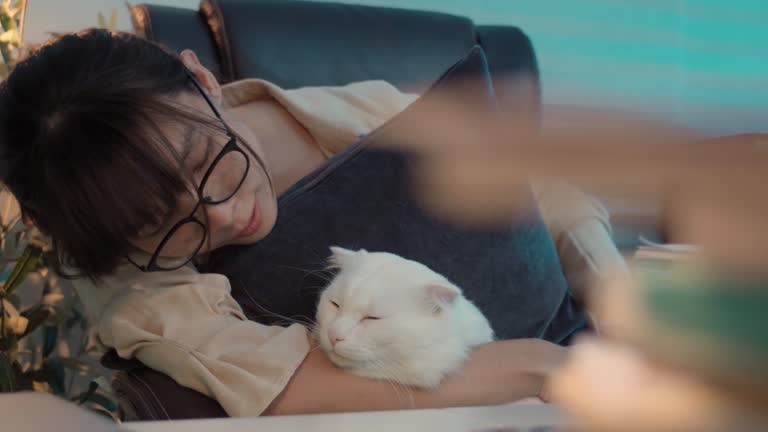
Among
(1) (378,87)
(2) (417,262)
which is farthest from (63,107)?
(1) (378,87)

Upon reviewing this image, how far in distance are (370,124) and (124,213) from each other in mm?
599

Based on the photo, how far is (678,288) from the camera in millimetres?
110

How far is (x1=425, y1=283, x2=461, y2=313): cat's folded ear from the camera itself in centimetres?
80

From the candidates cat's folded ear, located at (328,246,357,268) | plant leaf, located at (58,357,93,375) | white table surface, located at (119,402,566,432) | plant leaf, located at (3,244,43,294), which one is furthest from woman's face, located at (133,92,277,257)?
plant leaf, located at (58,357,93,375)

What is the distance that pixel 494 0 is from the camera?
211cm

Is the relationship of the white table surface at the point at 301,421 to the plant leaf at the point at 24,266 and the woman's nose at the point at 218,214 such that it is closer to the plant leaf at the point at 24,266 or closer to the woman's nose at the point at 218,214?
the woman's nose at the point at 218,214

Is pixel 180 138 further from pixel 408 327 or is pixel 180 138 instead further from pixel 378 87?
pixel 378 87

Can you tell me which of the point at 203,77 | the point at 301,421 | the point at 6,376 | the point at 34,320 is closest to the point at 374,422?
the point at 301,421

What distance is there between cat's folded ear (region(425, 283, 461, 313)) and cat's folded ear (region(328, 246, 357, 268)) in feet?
0.41

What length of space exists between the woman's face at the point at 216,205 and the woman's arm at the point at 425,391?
22 centimetres

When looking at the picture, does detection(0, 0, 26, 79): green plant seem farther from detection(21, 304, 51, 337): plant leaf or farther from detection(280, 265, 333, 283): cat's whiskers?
detection(280, 265, 333, 283): cat's whiskers

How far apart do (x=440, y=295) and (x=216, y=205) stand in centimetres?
31

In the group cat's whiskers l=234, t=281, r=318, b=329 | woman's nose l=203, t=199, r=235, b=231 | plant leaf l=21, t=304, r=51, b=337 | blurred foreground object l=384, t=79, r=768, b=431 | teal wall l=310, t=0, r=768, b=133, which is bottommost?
plant leaf l=21, t=304, r=51, b=337

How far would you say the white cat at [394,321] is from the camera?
31.2 inches
